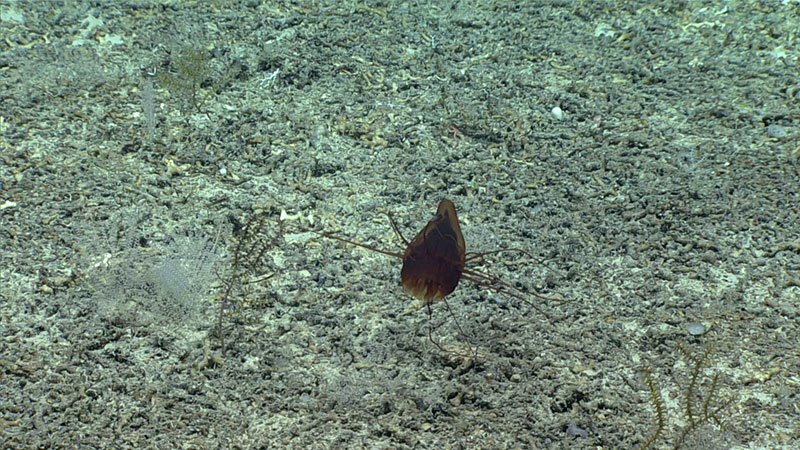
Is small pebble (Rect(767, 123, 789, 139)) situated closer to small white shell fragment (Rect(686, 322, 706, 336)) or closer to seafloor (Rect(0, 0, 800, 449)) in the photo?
seafloor (Rect(0, 0, 800, 449))

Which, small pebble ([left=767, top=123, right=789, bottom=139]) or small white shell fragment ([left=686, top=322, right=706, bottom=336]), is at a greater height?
small pebble ([left=767, top=123, right=789, bottom=139])

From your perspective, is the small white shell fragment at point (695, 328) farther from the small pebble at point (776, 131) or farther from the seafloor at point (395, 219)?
the small pebble at point (776, 131)

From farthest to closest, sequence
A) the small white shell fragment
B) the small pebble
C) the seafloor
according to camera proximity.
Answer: the small pebble
the small white shell fragment
the seafloor

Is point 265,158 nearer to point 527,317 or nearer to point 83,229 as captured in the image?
point 83,229

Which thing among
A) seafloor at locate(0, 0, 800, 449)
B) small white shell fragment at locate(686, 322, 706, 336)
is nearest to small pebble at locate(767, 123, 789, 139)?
Answer: seafloor at locate(0, 0, 800, 449)

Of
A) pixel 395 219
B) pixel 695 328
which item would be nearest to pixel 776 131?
pixel 695 328

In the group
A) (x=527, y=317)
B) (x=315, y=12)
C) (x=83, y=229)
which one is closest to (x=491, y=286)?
(x=527, y=317)

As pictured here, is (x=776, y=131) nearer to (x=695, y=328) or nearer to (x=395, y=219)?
(x=695, y=328)

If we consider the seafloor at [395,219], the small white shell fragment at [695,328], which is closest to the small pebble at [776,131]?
the seafloor at [395,219]

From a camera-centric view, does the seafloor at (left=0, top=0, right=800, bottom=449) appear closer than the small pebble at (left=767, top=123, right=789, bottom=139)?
Yes
